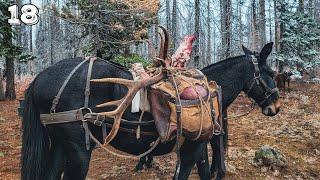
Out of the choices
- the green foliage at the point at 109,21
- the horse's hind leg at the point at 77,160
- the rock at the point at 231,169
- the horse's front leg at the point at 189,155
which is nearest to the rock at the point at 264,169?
the rock at the point at 231,169

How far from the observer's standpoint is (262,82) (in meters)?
5.23

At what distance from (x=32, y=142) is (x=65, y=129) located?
50 centimetres

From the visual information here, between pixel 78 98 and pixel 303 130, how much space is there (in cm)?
775

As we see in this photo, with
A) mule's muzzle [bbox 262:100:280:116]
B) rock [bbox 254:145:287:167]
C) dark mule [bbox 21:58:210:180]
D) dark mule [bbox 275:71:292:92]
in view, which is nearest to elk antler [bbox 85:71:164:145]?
dark mule [bbox 21:58:210:180]

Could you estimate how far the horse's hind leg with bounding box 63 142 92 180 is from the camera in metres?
3.82

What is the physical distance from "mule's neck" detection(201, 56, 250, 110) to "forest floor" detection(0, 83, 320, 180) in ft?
6.00

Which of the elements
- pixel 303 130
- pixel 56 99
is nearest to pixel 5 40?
pixel 56 99

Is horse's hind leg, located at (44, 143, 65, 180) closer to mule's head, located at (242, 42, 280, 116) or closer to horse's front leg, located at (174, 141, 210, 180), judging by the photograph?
horse's front leg, located at (174, 141, 210, 180)

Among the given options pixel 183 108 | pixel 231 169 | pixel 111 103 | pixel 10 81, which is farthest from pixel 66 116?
pixel 10 81

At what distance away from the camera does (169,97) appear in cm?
402

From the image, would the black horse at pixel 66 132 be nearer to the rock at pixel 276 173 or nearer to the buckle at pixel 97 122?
the buckle at pixel 97 122

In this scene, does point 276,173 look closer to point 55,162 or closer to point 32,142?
point 55,162

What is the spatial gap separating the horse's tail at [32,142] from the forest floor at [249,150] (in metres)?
2.15

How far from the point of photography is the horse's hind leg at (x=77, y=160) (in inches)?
150
